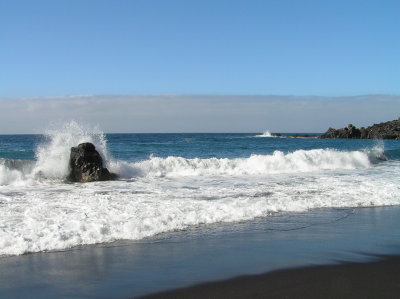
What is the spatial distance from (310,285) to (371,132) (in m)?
77.2

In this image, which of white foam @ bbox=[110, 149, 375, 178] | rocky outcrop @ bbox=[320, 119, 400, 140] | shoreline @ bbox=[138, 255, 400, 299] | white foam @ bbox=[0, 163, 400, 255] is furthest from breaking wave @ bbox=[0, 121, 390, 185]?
rocky outcrop @ bbox=[320, 119, 400, 140]

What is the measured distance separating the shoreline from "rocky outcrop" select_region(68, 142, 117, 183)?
1127cm

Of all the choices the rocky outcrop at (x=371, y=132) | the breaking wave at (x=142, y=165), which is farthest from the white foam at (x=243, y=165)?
the rocky outcrop at (x=371, y=132)

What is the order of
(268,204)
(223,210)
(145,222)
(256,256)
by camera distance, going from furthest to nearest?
(268,204) → (223,210) → (145,222) → (256,256)

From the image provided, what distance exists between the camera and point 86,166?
1584 centimetres

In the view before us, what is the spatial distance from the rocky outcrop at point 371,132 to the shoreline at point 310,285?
7264 cm

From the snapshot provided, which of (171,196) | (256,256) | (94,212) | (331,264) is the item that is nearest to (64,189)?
(171,196)

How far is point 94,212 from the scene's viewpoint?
8.66 metres

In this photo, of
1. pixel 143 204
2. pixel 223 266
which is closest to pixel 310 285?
pixel 223 266

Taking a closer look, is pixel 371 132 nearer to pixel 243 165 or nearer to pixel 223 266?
pixel 243 165

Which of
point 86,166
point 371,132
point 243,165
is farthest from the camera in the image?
point 371,132

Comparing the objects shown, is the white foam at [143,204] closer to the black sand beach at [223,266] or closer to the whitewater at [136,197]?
the whitewater at [136,197]

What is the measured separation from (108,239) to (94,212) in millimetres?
1733

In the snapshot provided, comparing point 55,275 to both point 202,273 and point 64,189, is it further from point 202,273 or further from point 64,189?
point 64,189
